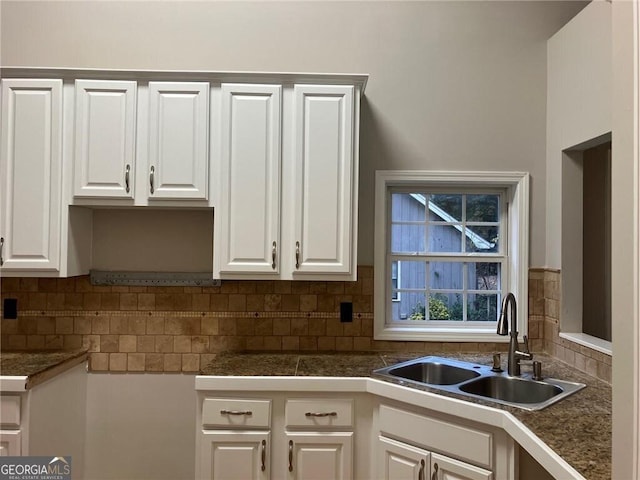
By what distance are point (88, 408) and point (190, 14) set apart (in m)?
2.41

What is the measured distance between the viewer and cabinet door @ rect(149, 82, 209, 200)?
90.8 inches

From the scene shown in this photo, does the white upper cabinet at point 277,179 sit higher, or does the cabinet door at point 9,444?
the white upper cabinet at point 277,179

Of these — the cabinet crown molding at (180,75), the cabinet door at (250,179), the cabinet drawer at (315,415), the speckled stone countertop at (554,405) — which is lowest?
the cabinet drawer at (315,415)

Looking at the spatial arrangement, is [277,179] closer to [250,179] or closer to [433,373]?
[250,179]

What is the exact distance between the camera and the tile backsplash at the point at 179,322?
2.64 m

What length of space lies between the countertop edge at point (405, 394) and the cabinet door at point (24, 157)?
1.21 meters

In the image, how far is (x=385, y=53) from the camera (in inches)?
106

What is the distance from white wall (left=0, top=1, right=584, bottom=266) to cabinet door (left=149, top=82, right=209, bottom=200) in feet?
1.49

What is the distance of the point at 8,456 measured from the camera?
81.3 inches

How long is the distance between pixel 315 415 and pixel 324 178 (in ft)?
3.79

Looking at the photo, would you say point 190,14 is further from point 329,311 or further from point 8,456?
point 8,456

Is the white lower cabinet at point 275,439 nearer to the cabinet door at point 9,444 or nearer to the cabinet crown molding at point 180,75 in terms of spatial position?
the cabinet door at point 9,444

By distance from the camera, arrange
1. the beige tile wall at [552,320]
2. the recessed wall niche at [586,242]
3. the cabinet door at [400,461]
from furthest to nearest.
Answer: the recessed wall niche at [586,242] → the beige tile wall at [552,320] → the cabinet door at [400,461]

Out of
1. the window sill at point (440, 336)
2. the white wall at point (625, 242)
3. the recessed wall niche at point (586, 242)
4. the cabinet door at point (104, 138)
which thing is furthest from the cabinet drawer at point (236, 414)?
the recessed wall niche at point (586, 242)
